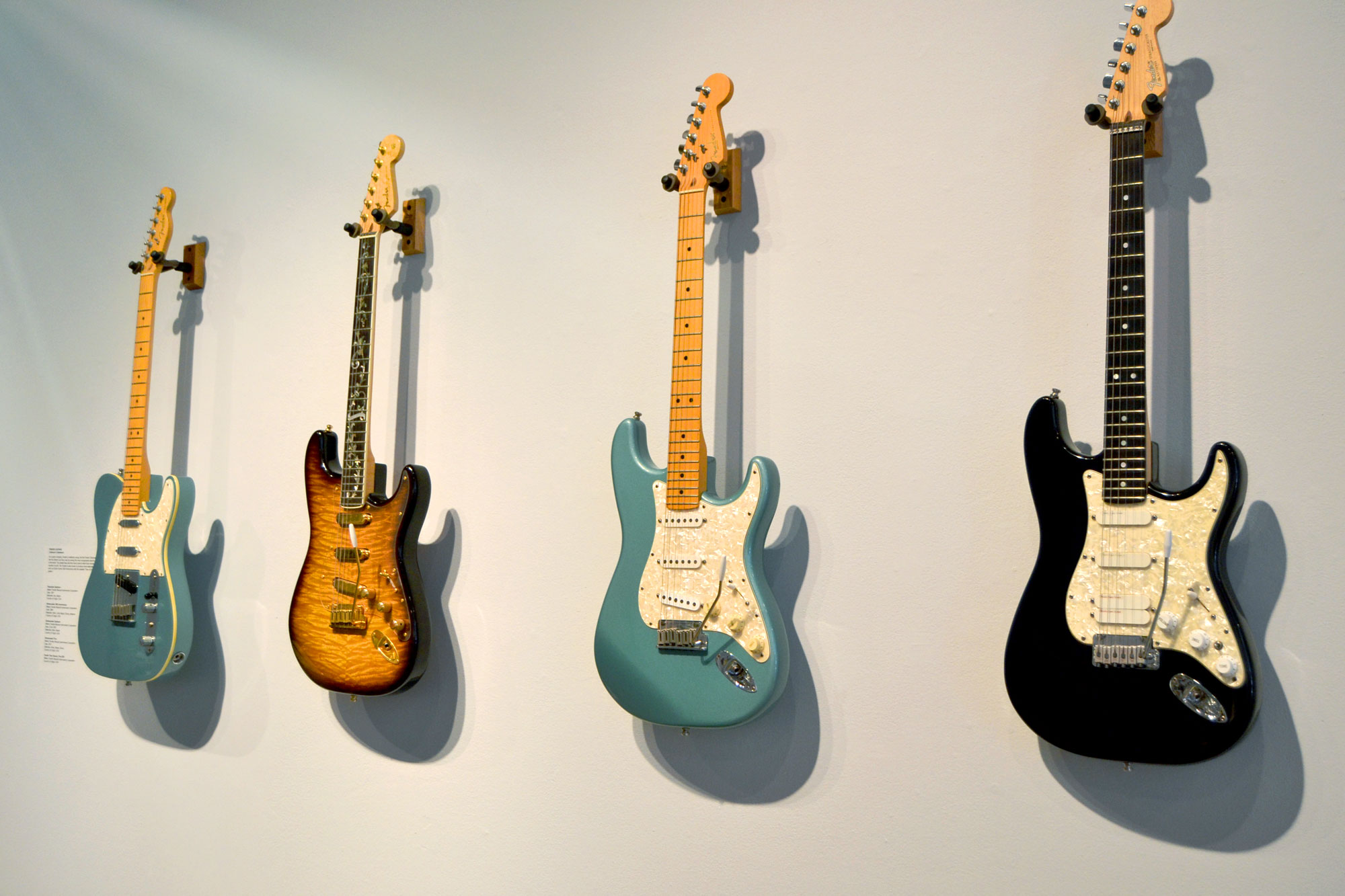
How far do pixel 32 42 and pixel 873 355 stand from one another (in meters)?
2.27

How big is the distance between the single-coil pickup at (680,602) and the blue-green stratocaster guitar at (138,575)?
3.40 feet

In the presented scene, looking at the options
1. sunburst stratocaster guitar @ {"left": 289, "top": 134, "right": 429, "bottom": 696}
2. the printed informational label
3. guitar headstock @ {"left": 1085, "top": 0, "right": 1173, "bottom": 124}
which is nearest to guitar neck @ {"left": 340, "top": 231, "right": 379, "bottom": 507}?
sunburst stratocaster guitar @ {"left": 289, "top": 134, "right": 429, "bottom": 696}

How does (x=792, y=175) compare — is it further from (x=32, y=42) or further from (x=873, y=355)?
(x=32, y=42)

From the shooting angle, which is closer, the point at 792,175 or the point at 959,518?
the point at 959,518

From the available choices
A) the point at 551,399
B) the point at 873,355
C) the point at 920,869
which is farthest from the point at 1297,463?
the point at 551,399

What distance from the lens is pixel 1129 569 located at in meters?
1.06

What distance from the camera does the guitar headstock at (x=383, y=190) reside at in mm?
1651

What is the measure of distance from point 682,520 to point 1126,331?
62 centimetres

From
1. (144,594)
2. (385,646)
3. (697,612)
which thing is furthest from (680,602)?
(144,594)

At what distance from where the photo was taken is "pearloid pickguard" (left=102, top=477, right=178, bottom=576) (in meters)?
1.72

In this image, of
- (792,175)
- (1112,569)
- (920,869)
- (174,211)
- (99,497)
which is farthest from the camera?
(174,211)

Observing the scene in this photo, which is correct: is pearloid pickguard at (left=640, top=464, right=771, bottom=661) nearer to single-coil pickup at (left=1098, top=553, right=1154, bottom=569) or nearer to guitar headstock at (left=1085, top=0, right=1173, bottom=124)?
single-coil pickup at (left=1098, top=553, right=1154, bottom=569)

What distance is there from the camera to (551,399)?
1.55 metres

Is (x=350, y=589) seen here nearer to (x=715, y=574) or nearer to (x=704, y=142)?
(x=715, y=574)
